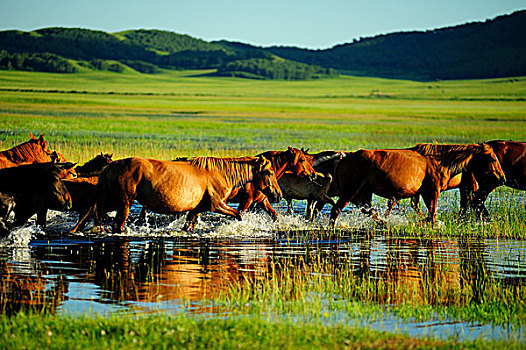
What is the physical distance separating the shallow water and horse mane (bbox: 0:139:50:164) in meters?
1.35

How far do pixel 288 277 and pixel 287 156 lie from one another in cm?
577

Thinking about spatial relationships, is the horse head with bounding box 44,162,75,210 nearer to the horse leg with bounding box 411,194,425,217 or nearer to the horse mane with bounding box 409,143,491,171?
the horse mane with bounding box 409,143,491,171

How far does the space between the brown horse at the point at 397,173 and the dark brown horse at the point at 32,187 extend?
5.76 metres

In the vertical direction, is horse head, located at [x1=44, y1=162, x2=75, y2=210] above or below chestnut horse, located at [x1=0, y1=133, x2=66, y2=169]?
below

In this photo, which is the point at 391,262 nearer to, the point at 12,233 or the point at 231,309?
the point at 231,309

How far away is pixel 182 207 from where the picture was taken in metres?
13.4

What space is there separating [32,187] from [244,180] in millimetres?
4154

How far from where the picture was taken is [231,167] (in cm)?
1418

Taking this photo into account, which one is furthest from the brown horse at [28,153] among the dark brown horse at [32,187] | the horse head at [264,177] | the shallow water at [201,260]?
the horse head at [264,177]

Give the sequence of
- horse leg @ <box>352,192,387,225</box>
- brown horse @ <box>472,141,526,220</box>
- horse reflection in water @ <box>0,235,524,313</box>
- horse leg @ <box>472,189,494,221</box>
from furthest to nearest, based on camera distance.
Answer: brown horse @ <box>472,141,526,220</box>, horse leg @ <box>472,189,494,221</box>, horse leg @ <box>352,192,387,225</box>, horse reflection in water @ <box>0,235,524,313</box>

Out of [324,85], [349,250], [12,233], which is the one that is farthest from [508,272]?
[324,85]

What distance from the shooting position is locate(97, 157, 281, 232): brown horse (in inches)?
513

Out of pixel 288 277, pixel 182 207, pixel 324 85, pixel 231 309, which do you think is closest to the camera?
pixel 231 309

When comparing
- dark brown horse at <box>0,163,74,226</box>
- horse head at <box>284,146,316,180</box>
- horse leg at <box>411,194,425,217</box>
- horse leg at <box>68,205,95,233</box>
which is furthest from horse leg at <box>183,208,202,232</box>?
horse leg at <box>411,194,425,217</box>
